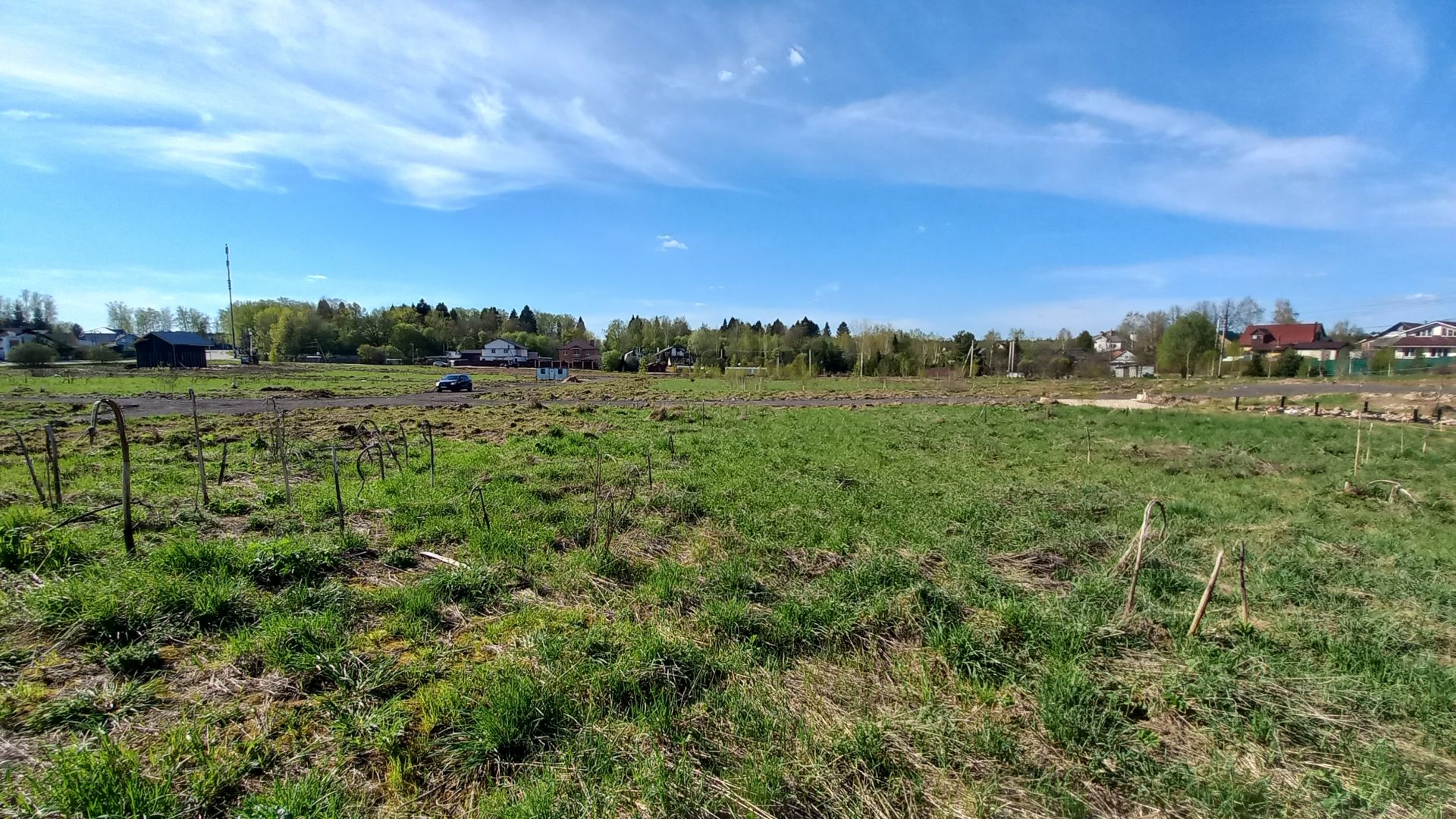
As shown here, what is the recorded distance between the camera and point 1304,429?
18.4m

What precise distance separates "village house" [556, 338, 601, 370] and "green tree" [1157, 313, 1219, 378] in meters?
81.5

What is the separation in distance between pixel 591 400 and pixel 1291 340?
9955 cm

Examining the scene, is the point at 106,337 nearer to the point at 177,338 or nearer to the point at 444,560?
the point at 177,338

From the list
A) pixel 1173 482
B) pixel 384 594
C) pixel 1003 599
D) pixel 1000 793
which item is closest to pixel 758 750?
pixel 1000 793

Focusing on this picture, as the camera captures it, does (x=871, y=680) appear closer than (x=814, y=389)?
Yes

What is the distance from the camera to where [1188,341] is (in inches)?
2464

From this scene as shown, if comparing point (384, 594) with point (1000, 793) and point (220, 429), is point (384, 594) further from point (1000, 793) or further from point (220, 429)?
point (220, 429)

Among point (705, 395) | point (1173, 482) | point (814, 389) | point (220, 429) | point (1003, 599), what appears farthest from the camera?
point (814, 389)

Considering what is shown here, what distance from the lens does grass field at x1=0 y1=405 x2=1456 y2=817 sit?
2.76m

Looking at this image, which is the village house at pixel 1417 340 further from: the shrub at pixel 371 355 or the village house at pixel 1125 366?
→ the shrub at pixel 371 355

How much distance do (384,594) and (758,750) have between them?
338 centimetres

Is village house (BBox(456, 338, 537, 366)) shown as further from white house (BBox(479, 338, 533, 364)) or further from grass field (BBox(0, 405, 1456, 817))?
grass field (BBox(0, 405, 1456, 817))

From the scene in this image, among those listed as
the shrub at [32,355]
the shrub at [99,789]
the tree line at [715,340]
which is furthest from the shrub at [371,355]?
the shrub at [99,789]

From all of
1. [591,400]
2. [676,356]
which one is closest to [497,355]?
[676,356]
